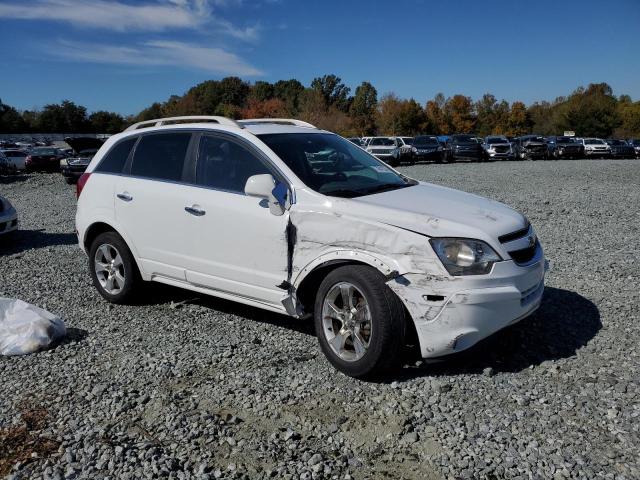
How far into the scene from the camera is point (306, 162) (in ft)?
15.5

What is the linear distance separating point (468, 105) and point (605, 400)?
3847 inches

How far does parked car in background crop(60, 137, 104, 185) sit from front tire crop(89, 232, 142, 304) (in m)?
16.9

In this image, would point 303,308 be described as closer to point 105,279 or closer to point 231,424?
point 231,424

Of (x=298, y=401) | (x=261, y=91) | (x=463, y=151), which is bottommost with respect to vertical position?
(x=298, y=401)

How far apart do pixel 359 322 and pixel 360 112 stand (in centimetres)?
8878

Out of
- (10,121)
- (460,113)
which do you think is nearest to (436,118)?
(460,113)

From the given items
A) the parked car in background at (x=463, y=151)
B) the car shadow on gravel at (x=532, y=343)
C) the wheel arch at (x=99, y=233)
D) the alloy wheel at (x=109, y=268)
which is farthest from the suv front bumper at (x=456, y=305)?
the parked car in background at (x=463, y=151)

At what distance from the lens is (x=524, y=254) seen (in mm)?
4098

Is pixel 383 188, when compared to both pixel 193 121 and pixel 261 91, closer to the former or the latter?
pixel 193 121

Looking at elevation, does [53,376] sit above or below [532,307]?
below

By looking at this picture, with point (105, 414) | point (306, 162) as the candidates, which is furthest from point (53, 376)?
point (306, 162)

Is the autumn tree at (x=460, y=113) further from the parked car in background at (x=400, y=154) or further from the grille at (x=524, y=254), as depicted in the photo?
the grille at (x=524, y=254)

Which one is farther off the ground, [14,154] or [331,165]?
[331,165]

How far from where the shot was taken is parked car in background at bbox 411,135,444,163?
35116 mm
